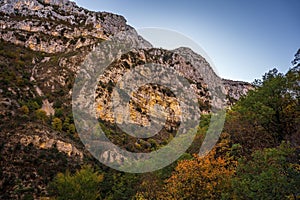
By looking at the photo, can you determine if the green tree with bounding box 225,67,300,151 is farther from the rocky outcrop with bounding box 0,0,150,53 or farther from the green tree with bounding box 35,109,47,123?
the rocky outcrop with bounding box 0,0,150,53

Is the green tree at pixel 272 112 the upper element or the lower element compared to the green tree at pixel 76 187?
upper

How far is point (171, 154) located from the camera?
1257 inches

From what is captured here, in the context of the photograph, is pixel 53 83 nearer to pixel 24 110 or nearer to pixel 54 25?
pixel 24 110

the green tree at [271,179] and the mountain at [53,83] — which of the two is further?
the mountain at [53,83]

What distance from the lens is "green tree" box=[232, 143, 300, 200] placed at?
12005 mm

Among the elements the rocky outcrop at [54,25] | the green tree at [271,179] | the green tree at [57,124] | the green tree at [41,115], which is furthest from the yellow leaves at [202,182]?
the rocky outcrop at [54,25]

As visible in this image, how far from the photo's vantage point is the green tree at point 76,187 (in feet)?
111

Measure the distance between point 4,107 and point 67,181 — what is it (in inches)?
904

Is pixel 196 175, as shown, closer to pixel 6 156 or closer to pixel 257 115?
pixel 257 115

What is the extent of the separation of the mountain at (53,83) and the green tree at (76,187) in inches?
144

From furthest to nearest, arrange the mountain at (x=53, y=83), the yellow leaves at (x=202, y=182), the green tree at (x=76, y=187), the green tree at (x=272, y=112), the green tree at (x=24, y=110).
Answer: the green tree at (x=24, y=110) → the mountain at (x=53, y=83) → the green tree at (x=76, y=187) → the green tree at (x=272, y=112) → the yellow leaves at (x=202, y=182)

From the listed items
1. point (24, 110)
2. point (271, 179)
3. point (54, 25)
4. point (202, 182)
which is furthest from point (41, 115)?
point (54, 25)

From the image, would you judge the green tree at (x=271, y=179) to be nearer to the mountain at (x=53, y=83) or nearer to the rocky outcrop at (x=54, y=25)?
the mountain at (x=53, y=83)

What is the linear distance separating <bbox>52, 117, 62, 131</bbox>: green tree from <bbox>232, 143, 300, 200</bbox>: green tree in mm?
43993
